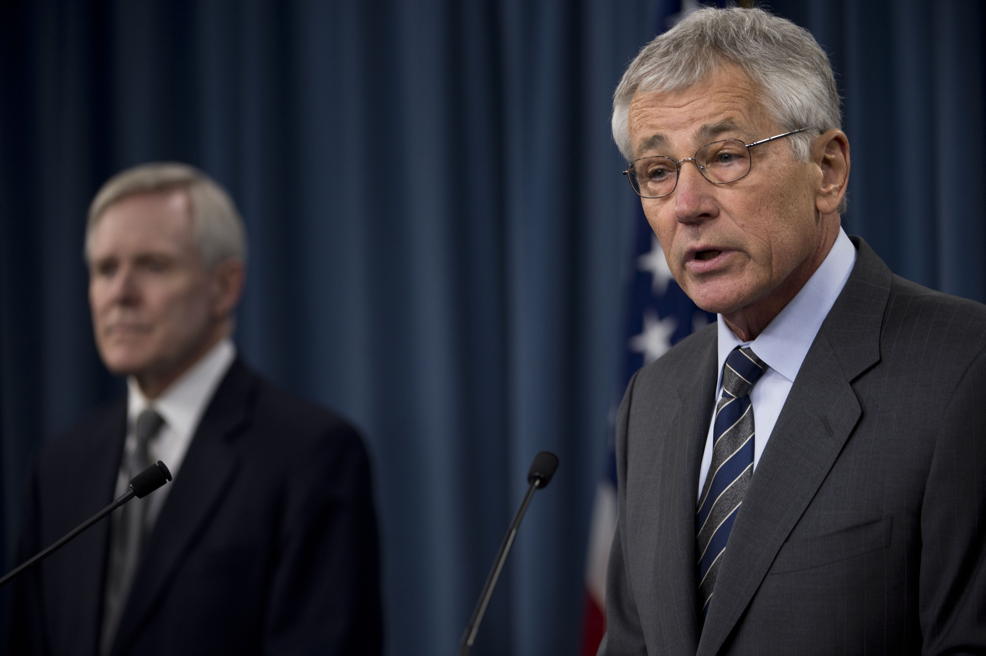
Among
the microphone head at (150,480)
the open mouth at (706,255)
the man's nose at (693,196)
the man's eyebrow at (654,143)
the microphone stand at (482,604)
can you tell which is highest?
the man's eyebrow at (654,143)

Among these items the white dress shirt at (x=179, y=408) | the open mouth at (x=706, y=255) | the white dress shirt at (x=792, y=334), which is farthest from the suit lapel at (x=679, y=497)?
the white dress shirt at (x=179, y=408)

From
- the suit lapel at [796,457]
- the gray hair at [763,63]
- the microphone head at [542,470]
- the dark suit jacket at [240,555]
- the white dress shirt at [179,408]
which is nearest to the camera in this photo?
the suit lapel at [796,457]

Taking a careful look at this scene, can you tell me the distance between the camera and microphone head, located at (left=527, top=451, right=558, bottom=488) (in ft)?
5.57

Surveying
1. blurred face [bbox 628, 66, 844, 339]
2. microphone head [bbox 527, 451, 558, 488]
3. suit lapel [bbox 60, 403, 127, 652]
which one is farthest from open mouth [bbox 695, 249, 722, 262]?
suit lapel [bbox 60, 403, 127, 652]

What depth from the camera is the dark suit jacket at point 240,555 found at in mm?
2609

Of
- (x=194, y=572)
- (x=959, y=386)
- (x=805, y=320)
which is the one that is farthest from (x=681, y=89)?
(x=194, y=572)

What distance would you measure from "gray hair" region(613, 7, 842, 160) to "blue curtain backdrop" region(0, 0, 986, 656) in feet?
4.85

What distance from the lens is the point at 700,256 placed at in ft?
5.34

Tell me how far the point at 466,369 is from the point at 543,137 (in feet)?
2.56

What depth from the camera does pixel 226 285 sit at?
3.06 metres

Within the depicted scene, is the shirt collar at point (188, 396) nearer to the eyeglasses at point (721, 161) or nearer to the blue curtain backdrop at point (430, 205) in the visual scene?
the blue curtain backdrop at point (430, 205)

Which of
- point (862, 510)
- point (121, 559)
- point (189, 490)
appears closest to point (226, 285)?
point (189, 490)

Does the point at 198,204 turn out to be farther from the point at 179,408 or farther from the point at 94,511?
the point at 94,511

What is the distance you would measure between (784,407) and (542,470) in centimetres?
36
